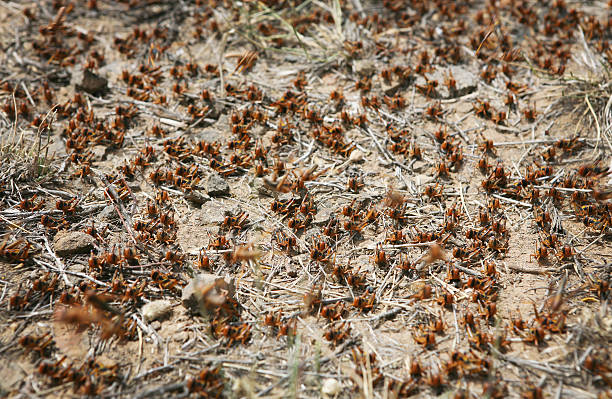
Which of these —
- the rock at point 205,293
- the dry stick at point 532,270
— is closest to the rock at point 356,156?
the dry stick at point 532,270

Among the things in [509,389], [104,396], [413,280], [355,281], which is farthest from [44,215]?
[509,389]

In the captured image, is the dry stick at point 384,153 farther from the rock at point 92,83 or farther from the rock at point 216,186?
the rock at point 92,83

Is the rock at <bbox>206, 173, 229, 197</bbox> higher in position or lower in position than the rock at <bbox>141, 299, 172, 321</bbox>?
higher

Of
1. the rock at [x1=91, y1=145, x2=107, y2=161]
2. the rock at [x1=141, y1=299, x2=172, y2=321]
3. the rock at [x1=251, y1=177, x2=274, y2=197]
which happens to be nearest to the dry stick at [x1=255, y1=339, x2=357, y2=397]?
the rock at [x1=141, y1=299, x2=172, y2=321]

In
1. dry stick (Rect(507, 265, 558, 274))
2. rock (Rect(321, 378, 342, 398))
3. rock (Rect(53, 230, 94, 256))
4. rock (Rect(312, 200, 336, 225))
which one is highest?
dry stick (Rect(507, 265, 558, 274))

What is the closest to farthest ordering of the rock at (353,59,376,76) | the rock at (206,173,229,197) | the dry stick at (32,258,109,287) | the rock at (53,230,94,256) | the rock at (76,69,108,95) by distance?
1. the dry stick at (32,258,109,287)
2. the rock at (53,230,94,256)
3. the rock at (206,173,229,197)
4. the rock at (76,69,108,95)
5. the rock at (353,59,376,76)

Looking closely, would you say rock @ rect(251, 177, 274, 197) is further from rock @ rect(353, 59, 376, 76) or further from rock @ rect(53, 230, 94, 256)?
rock @ rect(353, 59, 376, 76)
